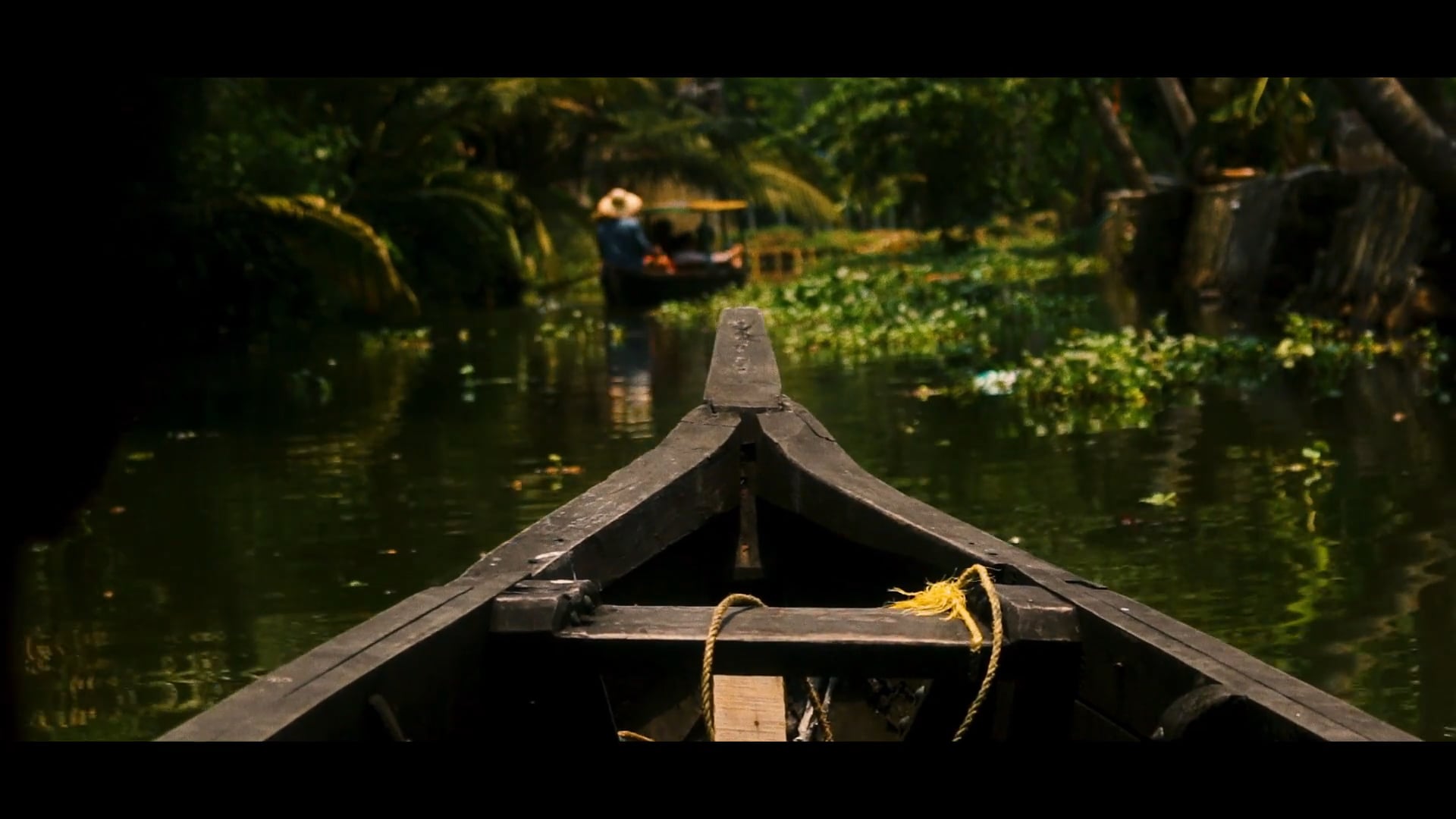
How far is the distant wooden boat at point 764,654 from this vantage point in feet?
8.70

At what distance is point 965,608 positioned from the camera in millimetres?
3141

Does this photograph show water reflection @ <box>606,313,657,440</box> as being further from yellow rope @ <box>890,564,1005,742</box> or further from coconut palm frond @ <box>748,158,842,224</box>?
coconut palm frond @ <box>748,158,842,224</box>

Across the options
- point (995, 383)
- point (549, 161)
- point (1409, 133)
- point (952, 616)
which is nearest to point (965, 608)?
point (952, 616)

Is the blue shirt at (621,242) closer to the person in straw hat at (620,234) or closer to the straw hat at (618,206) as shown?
the person in straw hat at (620,234)

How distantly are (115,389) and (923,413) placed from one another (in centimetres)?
858

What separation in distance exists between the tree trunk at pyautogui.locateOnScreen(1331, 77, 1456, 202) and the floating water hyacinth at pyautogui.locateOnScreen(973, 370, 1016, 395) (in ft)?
9.41

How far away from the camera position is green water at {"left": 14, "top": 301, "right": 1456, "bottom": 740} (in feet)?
17.0

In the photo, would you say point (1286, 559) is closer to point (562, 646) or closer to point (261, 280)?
point (562, 646)

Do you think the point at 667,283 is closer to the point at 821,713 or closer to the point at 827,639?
the point at 821,713

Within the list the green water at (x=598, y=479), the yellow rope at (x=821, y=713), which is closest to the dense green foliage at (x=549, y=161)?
the green water at (x=598, y=479)

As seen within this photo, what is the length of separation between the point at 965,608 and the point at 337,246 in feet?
49.5

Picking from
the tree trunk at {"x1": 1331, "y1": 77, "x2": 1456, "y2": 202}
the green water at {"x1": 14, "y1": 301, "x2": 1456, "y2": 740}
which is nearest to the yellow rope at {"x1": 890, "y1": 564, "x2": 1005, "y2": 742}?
the green water at {"x1": 14, "y1": 301, "x2": 1456, "y2": 740}

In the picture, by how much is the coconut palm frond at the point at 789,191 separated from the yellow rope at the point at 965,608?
26.4 metres

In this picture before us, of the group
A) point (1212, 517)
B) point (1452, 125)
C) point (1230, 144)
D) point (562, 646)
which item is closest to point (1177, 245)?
Answer: point (1230, 144)
